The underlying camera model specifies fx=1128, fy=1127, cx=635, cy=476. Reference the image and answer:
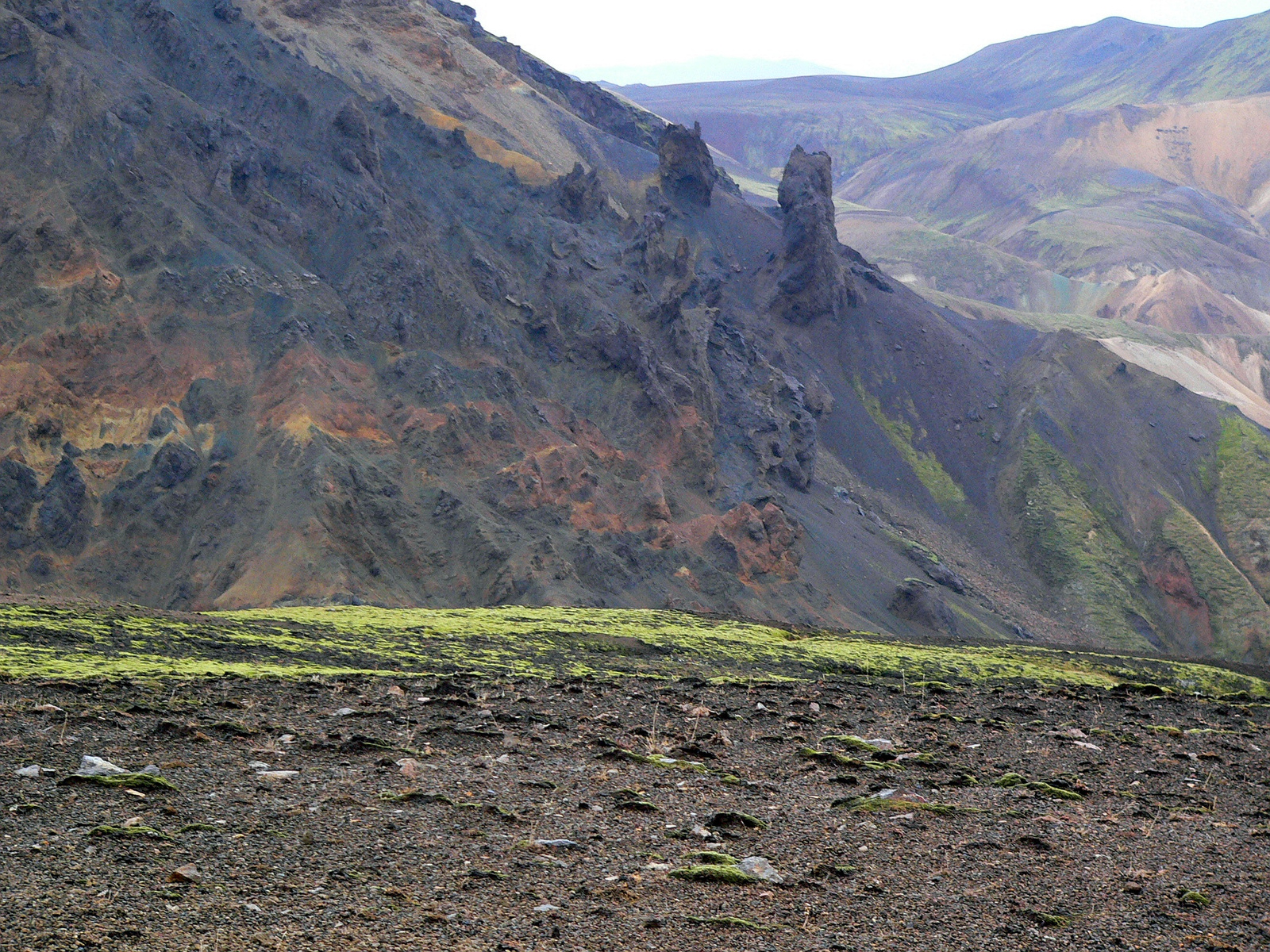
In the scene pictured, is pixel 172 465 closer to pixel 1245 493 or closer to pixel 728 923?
pixel 728 923

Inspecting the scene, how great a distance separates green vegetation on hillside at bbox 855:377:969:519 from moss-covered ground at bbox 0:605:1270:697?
54917 millimetres

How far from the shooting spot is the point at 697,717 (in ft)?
79.2

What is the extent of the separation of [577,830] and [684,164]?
360 ft

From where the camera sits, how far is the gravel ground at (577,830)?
11383 millimetres

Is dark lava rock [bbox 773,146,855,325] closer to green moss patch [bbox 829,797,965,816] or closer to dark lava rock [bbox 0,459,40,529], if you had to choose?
dark lava rock [bbox 0,459,40,529]

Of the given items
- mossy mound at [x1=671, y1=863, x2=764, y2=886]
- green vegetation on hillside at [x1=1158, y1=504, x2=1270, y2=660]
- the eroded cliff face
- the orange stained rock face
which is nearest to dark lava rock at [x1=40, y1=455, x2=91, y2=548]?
the eroded cliff face

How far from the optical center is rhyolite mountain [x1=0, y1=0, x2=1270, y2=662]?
61.9 metres

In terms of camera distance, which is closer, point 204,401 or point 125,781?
point 125,781

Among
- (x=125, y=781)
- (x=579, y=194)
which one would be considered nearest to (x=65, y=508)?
(x=125, y=781)

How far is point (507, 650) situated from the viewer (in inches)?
1377

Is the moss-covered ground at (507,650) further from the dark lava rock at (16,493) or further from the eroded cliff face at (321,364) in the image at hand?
the dark lava rock at (16,493)

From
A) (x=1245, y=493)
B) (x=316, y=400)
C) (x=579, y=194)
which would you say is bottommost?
(x=1245, y=493)

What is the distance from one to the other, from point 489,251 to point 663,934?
254 feet

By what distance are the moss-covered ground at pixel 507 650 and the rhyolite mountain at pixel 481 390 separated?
6.91 meters
